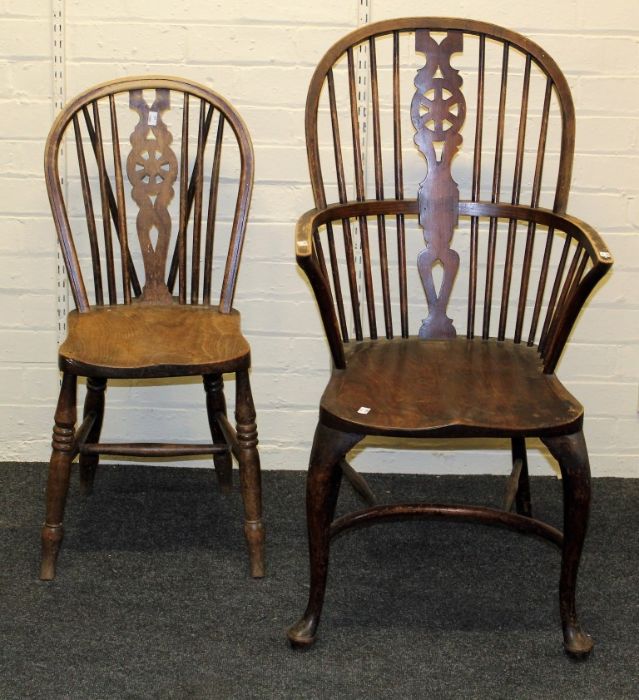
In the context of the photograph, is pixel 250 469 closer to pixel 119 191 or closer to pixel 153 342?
pixel 153 342

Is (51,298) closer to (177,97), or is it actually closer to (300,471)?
(177,97)

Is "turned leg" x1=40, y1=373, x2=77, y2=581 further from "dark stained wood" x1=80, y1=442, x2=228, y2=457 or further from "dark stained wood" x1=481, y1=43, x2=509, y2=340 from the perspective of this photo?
"dark stained wood" x1=481, y1=43, x2=509, y2=340

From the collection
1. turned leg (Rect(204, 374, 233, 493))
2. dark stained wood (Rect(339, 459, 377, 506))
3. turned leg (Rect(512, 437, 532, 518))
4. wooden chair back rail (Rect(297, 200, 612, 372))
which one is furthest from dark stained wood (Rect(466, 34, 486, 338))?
turned leg (Rect(204, 374, 233, 493))

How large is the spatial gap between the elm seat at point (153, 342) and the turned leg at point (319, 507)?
328 mm

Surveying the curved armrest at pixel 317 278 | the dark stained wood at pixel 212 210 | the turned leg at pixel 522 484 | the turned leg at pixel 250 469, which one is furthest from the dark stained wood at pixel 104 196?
the turned leg at pixel 522 484

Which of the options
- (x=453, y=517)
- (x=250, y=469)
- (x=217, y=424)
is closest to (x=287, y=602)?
(x=250, y=469)

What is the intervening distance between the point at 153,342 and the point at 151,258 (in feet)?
1.17

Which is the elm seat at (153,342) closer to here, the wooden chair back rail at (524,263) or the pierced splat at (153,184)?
the pierced splat at (153,184)

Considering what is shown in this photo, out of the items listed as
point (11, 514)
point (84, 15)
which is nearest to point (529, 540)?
point (11, 514)

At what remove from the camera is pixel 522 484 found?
2.54 m

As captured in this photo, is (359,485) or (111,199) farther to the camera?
(111,199)

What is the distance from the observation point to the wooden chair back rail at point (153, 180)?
8.04 ft

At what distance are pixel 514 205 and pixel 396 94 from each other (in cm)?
36

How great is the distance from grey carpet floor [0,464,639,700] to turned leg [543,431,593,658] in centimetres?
5
